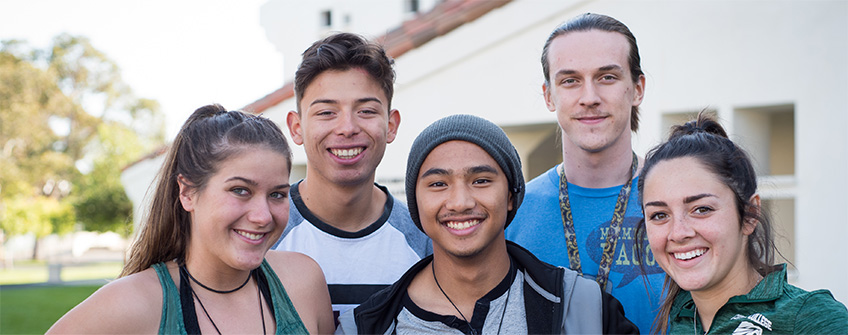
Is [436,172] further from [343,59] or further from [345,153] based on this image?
[343,59]

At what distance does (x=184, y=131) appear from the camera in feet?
9.75

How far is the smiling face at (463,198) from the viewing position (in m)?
2.90

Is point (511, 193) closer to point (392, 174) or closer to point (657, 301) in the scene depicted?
point (657, 301)

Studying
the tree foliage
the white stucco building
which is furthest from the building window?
the tree foliage

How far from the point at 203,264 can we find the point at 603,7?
512 centimetres

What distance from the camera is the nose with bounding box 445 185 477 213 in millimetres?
2861

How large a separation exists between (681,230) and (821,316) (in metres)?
0.56

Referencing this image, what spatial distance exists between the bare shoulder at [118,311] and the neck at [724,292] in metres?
2.18

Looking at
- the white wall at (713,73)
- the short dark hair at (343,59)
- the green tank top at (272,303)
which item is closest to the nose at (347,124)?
the short dark hair at (343,59)

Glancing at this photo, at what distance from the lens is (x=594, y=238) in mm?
3477

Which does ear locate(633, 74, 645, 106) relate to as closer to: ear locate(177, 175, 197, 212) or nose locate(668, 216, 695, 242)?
nose locate(668, 216, 695, 242)

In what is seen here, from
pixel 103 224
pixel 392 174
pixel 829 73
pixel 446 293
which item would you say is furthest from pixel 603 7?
pixel 103 224

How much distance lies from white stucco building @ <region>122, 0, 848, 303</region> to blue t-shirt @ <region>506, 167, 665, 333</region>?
91.6 inches

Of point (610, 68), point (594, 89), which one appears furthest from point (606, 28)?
point (594, 89)
